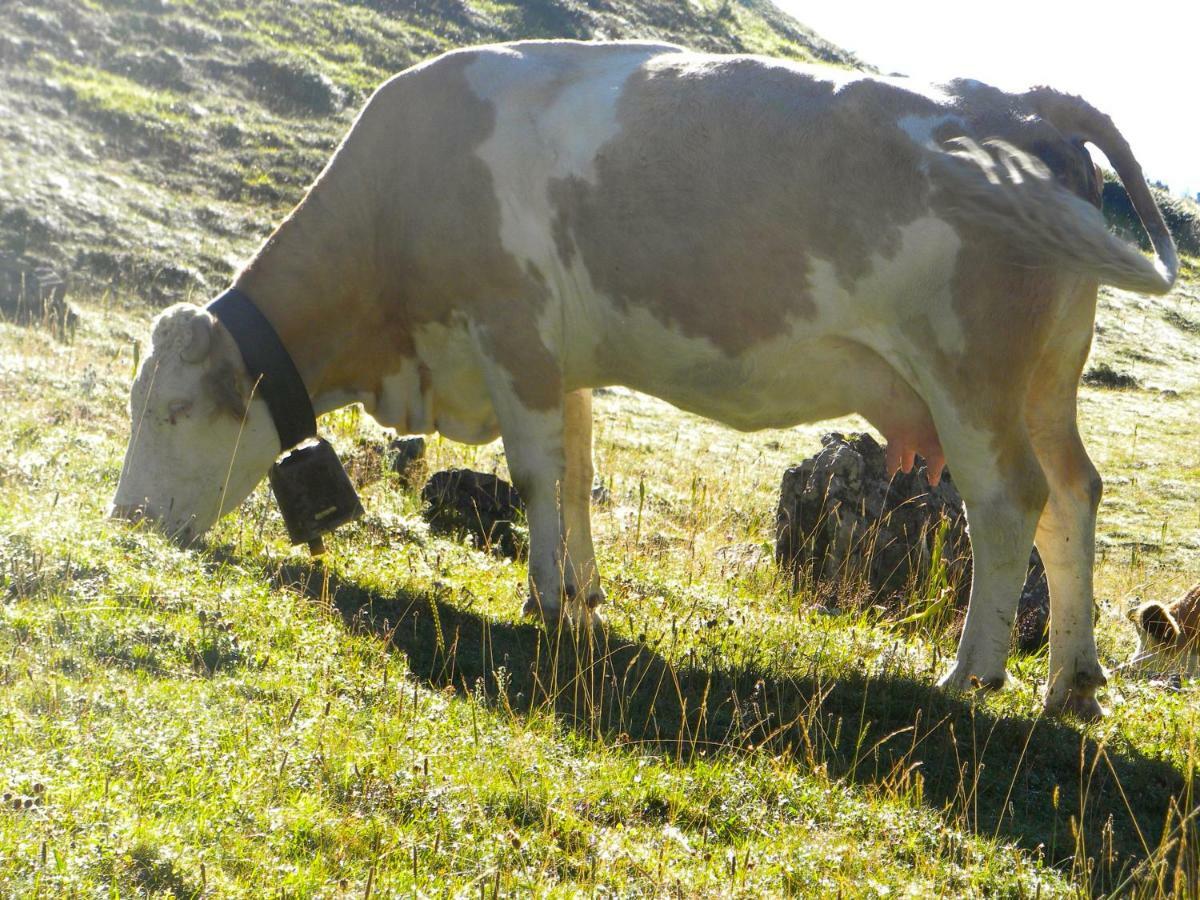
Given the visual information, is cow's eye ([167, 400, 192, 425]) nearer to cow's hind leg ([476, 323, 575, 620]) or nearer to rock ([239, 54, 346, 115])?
cow's hind leg ([476, 323, 575, 620])

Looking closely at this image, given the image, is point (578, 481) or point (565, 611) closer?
point (565, 611)

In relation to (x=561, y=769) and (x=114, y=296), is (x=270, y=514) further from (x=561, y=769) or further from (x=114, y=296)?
(x=114, y=296)

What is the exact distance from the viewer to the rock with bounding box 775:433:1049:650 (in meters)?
9.10

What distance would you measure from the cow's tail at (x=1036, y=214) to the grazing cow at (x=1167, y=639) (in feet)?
8.60

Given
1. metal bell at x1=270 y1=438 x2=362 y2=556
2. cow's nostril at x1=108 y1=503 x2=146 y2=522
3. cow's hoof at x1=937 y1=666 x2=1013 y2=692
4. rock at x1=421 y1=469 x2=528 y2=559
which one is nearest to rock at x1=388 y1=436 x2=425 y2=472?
rock at x1=421 y1=469 x2=528 y2=559

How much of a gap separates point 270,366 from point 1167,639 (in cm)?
554

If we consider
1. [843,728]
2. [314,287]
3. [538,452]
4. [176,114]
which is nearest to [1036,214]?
[843,728]

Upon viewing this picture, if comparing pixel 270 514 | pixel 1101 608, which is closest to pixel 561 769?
pixel 270 514

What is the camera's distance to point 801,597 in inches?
351

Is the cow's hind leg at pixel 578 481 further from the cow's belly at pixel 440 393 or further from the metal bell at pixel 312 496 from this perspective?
the metal bell at pixel 312 496

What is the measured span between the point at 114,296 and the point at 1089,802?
1566 cm

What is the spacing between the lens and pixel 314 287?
782cm

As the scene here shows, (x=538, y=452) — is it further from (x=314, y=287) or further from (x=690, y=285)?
(x=314, y=287)

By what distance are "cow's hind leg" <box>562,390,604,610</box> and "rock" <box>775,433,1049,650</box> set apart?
182 cm
